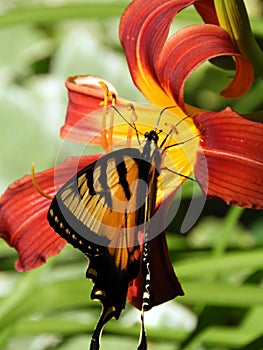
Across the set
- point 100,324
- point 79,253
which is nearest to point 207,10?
point 100,324

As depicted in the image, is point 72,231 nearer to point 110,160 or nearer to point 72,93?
point 110,160

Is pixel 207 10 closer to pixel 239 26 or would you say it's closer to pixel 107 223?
pixel 239 26

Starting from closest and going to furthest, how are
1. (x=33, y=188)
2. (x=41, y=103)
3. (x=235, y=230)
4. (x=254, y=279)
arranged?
(x=33, y=188) → (x=254, y=279) → (x=41, y=103) → (x=235, y=230)

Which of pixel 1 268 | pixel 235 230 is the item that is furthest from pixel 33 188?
pixel 235 230

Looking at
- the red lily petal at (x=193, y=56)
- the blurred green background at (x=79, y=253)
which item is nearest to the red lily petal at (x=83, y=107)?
the blurred green background at (x=79, y=253)

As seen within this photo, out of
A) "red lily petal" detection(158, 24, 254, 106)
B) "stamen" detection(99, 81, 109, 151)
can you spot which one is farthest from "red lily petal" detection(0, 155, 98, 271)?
"red lily petal" detection(158, 24, 254, 106)

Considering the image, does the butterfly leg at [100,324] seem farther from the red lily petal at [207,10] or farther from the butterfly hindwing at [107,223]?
the red lily petal at [207,10]

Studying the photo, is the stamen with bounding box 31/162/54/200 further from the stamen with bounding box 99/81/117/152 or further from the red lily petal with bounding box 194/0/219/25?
the red lily petal with bounding box 194/0/219/25
